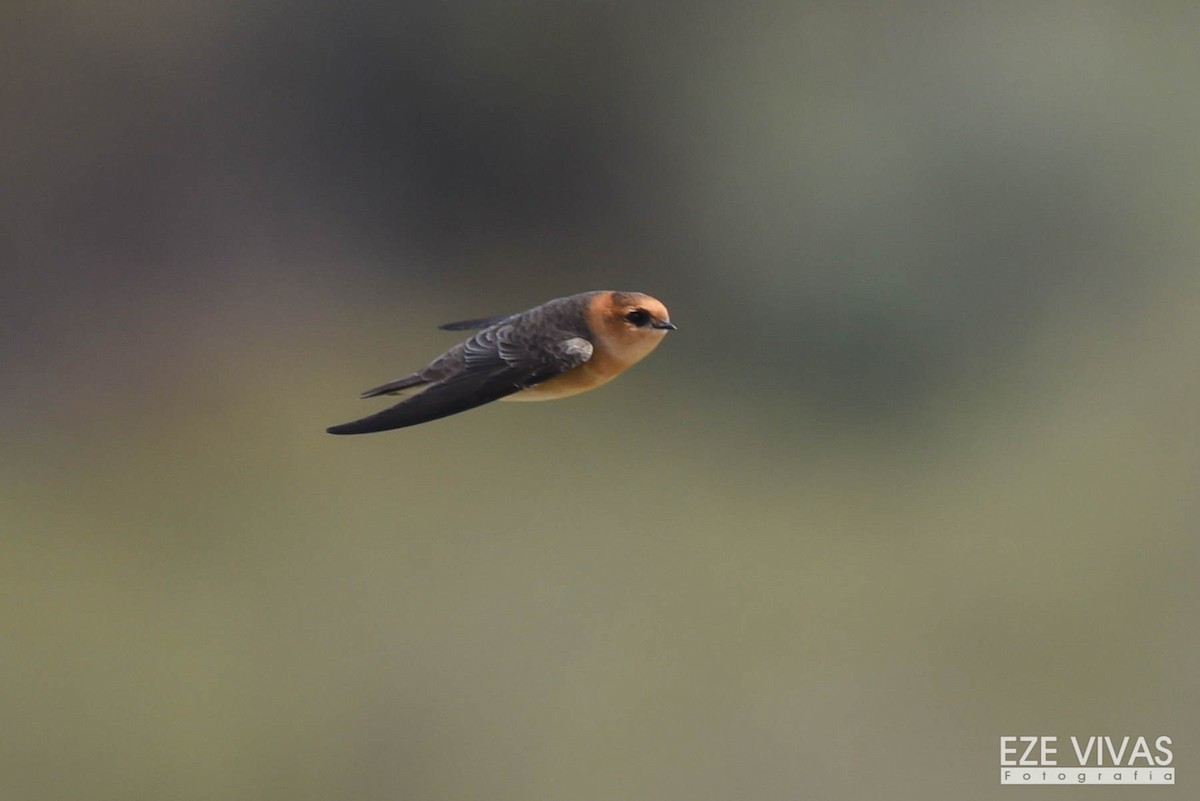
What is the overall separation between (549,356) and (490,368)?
51mm

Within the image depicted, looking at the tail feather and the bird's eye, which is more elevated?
the bird's eye

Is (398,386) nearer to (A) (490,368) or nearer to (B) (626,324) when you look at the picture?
(A) (490,368)

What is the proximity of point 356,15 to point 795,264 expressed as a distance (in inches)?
70.3

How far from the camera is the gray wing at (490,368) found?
870 millimetres

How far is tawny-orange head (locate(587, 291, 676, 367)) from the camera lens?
2.90ft

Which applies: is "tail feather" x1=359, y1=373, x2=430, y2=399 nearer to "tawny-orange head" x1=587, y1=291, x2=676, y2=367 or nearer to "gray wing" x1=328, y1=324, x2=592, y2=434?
"gray wing" x1=328, y1=324, x2=592, y2=434

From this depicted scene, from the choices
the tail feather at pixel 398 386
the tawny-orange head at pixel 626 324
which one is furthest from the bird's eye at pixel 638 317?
the tail feather at pixel 398 386

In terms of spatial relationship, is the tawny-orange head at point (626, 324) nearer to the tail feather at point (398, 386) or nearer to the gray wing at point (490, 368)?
the gray wing at point (490, 368)

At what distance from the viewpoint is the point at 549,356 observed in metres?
0.93

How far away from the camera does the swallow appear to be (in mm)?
887

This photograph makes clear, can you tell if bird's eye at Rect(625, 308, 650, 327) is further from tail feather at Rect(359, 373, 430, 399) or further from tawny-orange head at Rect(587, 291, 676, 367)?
tail feather at Rect(359, 373, 430, 399)

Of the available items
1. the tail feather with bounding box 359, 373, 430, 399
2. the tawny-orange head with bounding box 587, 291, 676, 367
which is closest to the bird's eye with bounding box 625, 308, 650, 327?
the tawny-orange head with bounding box 587, 291, 676, 367

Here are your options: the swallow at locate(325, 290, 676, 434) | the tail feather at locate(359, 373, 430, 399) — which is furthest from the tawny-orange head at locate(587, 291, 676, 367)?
the tail feather at locate(359, 373, 430, 399)

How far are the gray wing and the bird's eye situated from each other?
45 millimetres
